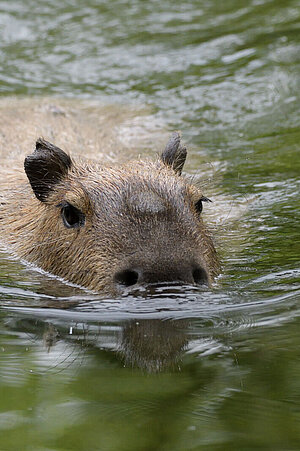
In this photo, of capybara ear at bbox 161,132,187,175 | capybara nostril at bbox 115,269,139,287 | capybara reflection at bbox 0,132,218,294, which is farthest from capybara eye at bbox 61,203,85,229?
capybara ear at bbox 161,132,187,175

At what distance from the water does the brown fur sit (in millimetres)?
149

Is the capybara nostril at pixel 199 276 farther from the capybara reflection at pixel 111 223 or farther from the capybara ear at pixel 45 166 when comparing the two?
the capybara ear at pixel 45 166

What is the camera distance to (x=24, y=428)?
321 centimetres

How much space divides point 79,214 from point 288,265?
1591 mm

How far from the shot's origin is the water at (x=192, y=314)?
323 cm

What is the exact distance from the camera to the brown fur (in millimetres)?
4832

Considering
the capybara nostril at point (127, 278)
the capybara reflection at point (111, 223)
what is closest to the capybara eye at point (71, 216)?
the capybara reflection at point (111, 223)

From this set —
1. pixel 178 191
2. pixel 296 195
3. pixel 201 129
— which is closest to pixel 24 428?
pixel 178 191

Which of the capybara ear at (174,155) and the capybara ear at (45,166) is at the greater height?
the capybara ear at (174,155)

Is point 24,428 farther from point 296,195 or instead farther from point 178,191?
point 296,195

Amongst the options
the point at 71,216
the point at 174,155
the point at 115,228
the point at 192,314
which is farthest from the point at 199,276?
the point at 174,155

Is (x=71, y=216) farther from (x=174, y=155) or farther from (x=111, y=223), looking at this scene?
(x=174, y=155)

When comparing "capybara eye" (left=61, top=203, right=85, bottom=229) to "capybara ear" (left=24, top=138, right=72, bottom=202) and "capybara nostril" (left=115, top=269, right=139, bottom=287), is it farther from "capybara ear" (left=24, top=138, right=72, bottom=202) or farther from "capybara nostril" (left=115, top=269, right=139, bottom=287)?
"capybara nostril" (left=115, top=269, right=139, bottom=287)

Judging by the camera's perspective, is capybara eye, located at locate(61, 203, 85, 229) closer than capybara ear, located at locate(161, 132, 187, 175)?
Yes
